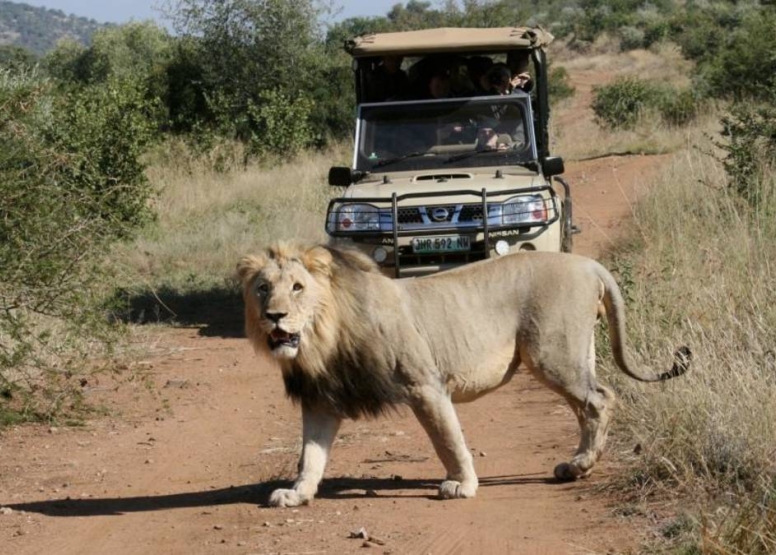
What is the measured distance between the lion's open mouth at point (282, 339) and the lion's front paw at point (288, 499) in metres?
0.70

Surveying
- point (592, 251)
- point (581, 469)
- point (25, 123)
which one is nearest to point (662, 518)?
point (581, 469)

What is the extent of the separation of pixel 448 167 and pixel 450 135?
0.33m

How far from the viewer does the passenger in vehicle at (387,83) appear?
11328mm

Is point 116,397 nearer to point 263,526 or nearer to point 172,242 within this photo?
point 263,526

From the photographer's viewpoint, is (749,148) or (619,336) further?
(749,148)

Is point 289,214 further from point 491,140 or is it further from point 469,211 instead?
point 469,211

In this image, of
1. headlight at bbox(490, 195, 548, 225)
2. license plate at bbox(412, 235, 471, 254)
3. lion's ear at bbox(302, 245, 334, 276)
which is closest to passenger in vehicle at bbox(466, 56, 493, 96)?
headlight at bbox(490, 195, 548, 225)

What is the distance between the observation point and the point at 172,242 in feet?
50.1

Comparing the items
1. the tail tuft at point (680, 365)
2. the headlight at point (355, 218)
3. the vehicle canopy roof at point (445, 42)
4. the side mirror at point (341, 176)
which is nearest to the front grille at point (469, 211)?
the headlight at point (355, 218)

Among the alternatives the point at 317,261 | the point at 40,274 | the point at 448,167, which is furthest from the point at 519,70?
the point at 317,261

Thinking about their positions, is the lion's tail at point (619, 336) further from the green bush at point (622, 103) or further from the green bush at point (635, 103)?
the green bush at point (622, 103)

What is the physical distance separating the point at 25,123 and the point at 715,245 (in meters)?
4.67

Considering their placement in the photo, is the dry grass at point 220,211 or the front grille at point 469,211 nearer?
the front grille at point 469,211

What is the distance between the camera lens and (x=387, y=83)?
37.2 feet
